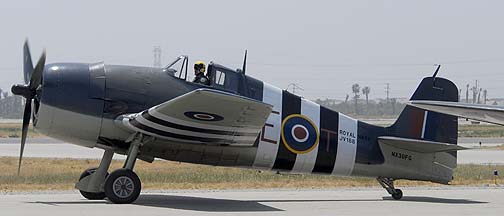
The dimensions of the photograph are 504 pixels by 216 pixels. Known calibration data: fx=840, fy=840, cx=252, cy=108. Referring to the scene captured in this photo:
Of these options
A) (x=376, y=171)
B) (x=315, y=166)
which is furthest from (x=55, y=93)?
(x=376, y=171)

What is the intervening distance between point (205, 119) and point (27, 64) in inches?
161

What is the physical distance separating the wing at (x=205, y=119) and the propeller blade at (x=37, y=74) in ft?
5.25

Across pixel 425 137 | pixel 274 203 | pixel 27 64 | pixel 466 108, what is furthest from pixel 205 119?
pixel 425 137

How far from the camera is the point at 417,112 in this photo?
17.2 m

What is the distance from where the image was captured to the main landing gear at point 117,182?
46.7ft

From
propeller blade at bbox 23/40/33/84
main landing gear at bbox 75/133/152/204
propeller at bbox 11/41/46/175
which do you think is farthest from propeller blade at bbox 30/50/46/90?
main landing gear at bbox 75/133/152/204

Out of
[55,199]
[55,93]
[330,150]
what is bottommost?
[55,199]

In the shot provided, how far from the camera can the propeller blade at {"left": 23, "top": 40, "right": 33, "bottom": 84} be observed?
15.5 meters

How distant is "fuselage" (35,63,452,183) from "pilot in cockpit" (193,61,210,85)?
10cm

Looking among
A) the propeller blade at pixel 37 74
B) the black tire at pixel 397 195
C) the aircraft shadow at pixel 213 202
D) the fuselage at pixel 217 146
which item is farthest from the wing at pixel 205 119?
the black tire at pixel 397 195

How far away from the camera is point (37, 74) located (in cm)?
1430

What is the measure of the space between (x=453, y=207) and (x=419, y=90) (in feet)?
10.5

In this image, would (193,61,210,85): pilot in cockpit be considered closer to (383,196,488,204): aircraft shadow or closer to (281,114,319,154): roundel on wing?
(281,114,319,154): roundel on wing

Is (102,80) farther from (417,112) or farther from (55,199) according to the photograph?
(417,112)
